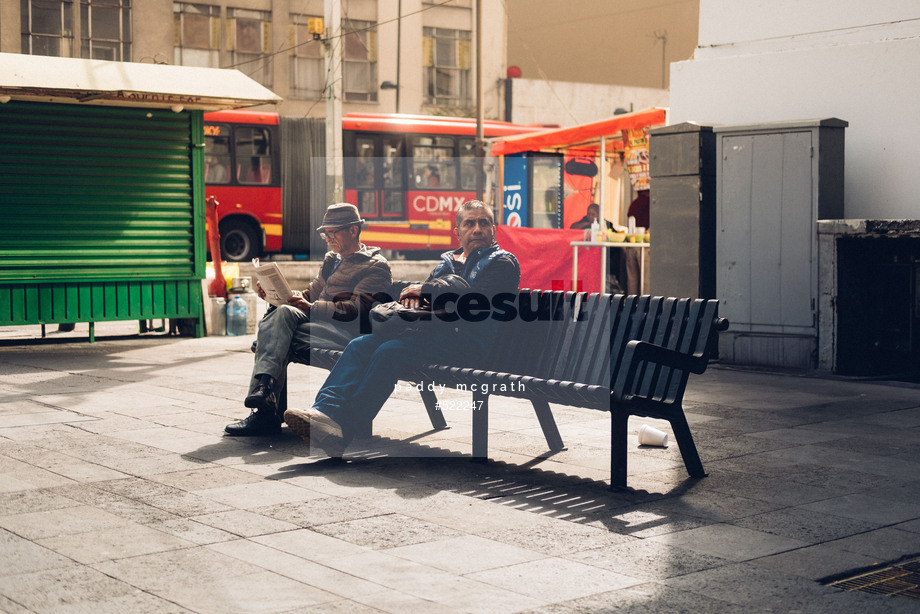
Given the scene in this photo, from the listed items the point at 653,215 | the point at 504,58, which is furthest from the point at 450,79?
the point at 653,215

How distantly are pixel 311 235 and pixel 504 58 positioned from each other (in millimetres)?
17026

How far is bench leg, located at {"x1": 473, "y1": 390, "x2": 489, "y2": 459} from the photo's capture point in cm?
605

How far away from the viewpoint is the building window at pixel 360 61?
38.1 m

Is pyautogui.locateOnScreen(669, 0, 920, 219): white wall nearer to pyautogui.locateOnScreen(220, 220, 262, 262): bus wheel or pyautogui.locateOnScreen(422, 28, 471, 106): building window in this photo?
pyautogui.locateOnScreen(220, 220, 262, 262): bus wheel

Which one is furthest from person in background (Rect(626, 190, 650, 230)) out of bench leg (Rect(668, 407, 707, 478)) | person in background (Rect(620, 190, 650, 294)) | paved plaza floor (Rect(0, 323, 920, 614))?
bench leg (Rect(668, 407, 707, 478))

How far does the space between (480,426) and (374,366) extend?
67 cm

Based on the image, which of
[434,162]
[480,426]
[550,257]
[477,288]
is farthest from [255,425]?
[434,162]

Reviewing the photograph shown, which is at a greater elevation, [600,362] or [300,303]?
[300,303]

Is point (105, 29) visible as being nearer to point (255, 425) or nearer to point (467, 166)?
point (467, 166)

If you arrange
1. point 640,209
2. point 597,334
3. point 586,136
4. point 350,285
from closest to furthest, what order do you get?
point 597,334 < point 350,285 < point 640,209 < point 586,136

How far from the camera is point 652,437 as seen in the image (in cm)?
638

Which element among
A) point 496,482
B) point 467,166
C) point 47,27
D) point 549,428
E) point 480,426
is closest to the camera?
point 496,482

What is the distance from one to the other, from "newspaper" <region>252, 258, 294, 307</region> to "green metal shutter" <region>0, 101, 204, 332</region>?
539cm

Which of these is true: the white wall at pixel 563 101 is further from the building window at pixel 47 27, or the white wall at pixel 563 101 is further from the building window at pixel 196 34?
the building window at pixel 47 27
